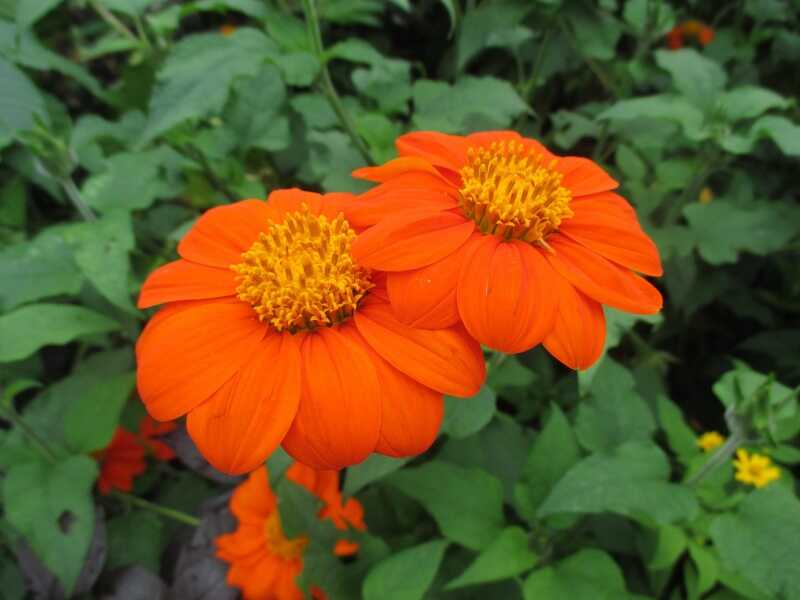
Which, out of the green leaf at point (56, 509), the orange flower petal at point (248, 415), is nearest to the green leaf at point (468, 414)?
the orange flower petal at point (248, 415)

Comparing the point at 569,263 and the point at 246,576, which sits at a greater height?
the point at 569,263

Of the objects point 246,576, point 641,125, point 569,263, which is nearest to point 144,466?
point 246,576

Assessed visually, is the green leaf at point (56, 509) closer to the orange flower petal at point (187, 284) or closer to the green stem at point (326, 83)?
the orange flower petal at point (187, 284)

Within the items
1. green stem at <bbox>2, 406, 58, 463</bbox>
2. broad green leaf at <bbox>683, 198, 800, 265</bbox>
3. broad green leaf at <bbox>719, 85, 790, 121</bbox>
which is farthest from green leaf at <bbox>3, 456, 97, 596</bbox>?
broad green leaf at <bbox>719, 85, 790, 121</bbox>

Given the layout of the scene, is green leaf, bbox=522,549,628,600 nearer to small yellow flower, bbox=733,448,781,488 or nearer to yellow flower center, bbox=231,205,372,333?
small yellow flower, bbox=733,448,781,488

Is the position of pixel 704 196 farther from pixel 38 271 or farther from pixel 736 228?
pixel 38 271

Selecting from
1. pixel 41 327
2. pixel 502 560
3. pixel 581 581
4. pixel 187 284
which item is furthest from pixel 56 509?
pixel 581 581

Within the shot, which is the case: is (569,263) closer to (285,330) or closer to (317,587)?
(285,330)
